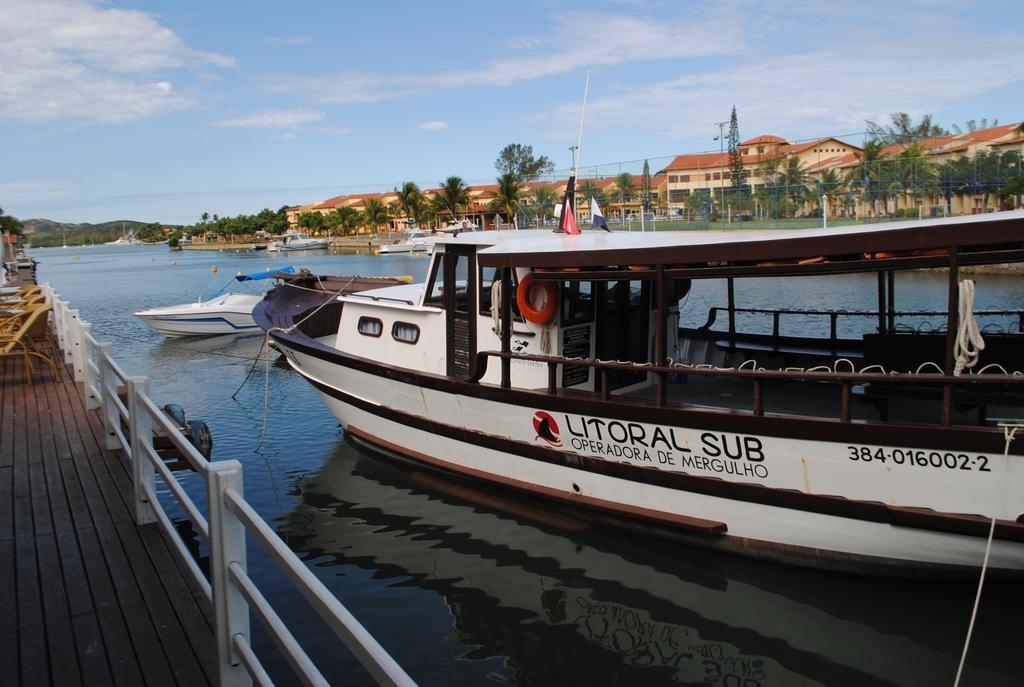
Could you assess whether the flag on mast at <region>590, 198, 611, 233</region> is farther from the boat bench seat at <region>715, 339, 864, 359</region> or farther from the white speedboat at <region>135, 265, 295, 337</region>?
the white speedboat at <region>135, 265, 295, 337</region>

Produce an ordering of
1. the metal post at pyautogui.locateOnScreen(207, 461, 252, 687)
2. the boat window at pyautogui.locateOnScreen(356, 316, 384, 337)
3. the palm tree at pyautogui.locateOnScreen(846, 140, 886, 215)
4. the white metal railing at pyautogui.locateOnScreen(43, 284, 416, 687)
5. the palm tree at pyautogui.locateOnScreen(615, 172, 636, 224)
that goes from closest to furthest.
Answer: the white metal railing at pyautogui.locateOnScreen(43, 284, 416, 687), the metal post at pyautogui.locateOnScreen(207, 461, 252, 687), the boat window at pyautogui.locateOnScreen(356, 316, 384, 337), the palm tree at pyautogui.locateOnScreen(615, 172, 636, 224), the palm tree at pyautogui.locateOnScreen(846, 140, 886, 215)

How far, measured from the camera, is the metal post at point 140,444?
491cm

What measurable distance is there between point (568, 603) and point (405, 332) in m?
4.47

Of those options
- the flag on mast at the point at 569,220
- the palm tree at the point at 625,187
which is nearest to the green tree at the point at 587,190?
the palm tree at the point at 625,187

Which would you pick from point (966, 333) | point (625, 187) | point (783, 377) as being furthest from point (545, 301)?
point (625, 187)

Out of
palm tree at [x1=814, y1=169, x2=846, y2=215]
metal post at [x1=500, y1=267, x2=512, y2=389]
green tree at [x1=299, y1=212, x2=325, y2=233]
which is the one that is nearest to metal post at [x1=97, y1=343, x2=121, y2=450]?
metal post at [x1=500, y1=267, x2=512, y2=389]

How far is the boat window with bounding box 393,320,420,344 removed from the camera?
9.95 metres

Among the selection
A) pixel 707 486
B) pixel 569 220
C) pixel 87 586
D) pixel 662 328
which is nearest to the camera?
pixel 87 586

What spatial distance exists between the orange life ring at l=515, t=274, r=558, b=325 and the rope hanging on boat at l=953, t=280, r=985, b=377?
150 inches

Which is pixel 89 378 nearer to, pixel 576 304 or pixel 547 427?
pixel 547 427

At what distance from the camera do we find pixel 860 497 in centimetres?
642

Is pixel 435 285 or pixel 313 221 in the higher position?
pixel 313 221

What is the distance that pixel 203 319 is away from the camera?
2600 cm

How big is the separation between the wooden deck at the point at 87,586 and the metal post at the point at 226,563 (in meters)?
0.39
